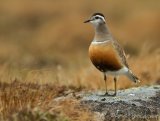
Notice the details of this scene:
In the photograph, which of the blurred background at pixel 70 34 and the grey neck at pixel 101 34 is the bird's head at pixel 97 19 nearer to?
the grey neck at pixel 101 34

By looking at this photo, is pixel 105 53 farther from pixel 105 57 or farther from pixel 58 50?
pixel 58 50

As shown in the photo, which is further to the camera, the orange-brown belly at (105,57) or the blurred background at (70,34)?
the blurred background at (70,34)

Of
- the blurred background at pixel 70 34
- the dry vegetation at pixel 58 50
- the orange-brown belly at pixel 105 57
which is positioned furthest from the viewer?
the blurred background at pixel 70 34

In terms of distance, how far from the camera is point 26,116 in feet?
36.1

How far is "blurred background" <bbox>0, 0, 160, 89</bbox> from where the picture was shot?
1914cm

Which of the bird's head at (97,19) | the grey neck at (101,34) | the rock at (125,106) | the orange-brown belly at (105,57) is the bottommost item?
the rock at (125,106)

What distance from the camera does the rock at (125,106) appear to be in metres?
12.7

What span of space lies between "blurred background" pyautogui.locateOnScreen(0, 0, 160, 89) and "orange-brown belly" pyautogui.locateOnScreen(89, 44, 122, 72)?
430cm

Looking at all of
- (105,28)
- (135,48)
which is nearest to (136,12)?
(135,48)

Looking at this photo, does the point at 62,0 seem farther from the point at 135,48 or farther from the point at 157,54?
the point at 157,54

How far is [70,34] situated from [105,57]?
19336mm

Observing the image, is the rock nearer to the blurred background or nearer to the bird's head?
the bird's head

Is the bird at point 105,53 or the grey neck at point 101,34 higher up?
the grey neck at point 101,34

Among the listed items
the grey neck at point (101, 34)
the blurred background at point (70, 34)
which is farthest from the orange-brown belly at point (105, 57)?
the blurred background at point (70, 34)
